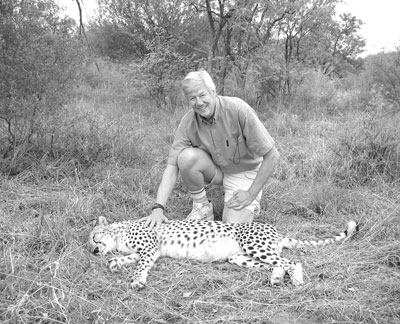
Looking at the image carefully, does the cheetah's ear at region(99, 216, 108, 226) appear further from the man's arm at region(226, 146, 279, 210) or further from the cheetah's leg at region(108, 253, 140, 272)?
the man's arm at region(226, 146, 279, 210)

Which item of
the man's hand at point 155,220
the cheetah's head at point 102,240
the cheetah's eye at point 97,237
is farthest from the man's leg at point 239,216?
the cheetah's eye at point 97,237

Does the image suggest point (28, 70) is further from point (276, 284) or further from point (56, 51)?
point (276, 284)

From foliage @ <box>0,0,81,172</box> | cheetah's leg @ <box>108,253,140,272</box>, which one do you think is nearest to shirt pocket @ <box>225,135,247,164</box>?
cheetah's leg @ <box>108,253,140,272</box>

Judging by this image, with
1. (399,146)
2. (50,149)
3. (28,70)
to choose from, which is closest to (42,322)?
(50,149)

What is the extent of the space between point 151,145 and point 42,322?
3413 mm

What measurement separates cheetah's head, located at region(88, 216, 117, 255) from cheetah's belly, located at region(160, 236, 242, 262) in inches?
20.3

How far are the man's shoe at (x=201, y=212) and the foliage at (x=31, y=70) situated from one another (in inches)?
79.3

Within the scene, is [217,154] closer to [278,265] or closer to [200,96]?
[200,96]

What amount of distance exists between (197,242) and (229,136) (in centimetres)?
97

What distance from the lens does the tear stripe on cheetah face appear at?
3234 mm

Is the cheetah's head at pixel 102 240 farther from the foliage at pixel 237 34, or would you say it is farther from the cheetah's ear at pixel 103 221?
the foliage at pixel 237 34

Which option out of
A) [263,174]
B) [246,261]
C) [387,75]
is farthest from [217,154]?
[387,75]

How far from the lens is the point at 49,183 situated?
4434 millimetres

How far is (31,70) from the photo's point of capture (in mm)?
4629
